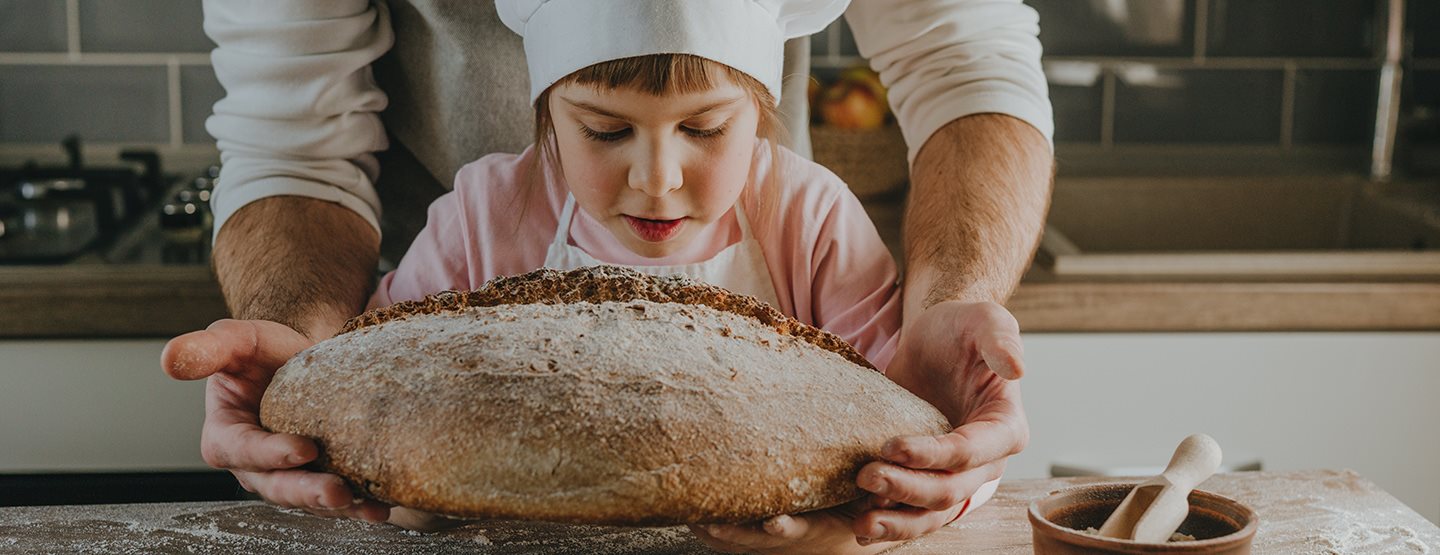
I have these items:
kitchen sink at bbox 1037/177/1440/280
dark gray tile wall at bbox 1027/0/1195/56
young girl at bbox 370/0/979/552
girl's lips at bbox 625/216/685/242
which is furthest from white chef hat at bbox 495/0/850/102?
dark gray tile wall at bbox 1027/0/1195/56

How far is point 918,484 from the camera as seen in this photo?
80 cm

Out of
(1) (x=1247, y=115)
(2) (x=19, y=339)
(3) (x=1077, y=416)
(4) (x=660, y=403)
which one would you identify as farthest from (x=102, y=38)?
(1) (x=1247, y=115)

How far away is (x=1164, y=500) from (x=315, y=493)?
19.4 inches

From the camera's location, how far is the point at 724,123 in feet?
3.30

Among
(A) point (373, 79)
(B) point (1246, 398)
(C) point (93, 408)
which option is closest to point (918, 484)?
(A) point (373, 79)

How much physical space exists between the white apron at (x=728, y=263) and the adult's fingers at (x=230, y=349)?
0.29 m

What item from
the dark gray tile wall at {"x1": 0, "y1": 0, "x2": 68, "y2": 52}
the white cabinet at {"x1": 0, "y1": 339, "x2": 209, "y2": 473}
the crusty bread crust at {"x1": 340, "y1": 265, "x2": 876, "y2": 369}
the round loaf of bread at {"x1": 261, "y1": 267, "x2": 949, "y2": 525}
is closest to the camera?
the round loaf of bread at {"x1": 261, "y1": 267, "x2": 949, "y2": 525}

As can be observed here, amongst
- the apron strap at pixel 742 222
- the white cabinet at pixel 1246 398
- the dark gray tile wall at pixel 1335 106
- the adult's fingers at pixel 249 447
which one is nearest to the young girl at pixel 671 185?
the apron strap at pixel 742 222

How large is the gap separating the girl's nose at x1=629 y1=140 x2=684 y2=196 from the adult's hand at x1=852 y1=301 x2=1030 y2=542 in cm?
21

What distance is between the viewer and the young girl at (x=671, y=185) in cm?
96

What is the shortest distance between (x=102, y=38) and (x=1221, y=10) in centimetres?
179

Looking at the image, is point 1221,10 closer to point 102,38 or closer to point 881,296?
point 881,296

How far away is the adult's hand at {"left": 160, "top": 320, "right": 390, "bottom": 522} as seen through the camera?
78cm

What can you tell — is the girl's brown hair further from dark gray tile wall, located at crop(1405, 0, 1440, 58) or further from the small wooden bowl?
dark gray tile wall, located at crop(1405, 0, 1440, 58)
